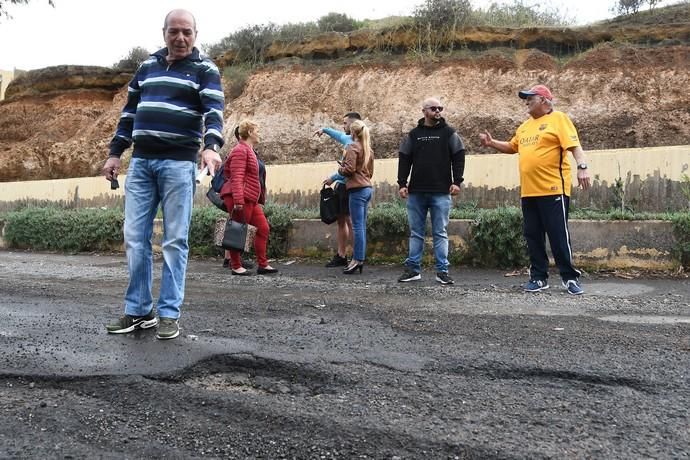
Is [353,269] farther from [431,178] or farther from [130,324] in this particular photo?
[130,324]

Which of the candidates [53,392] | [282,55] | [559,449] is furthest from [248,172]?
[282,55]

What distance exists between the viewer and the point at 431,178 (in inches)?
271

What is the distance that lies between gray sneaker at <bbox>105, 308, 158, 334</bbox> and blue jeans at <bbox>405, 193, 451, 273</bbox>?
347 centimetres

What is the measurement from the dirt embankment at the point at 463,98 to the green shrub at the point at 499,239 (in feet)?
20.2

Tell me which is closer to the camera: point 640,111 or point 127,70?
point 640,111

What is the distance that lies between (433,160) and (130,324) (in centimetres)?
388

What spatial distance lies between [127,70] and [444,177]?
19.6 m

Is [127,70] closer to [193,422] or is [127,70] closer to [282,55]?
[282,55]

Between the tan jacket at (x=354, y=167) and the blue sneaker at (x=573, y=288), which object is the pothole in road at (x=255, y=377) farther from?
the tan jacket at (x=354, y=167)

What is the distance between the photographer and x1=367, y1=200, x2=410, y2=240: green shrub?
8.66 m

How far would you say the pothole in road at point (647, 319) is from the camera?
4504 mm

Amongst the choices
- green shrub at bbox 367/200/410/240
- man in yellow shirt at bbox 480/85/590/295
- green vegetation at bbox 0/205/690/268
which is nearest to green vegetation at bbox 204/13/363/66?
green vegetation at bbox 0/205/690/268

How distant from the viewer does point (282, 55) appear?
19250 mm

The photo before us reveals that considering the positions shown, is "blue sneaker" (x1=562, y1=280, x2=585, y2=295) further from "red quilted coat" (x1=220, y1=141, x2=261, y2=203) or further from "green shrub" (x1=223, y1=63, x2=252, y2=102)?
"green shrub" (x1=223, y1=63, x2=252, y2=102)
